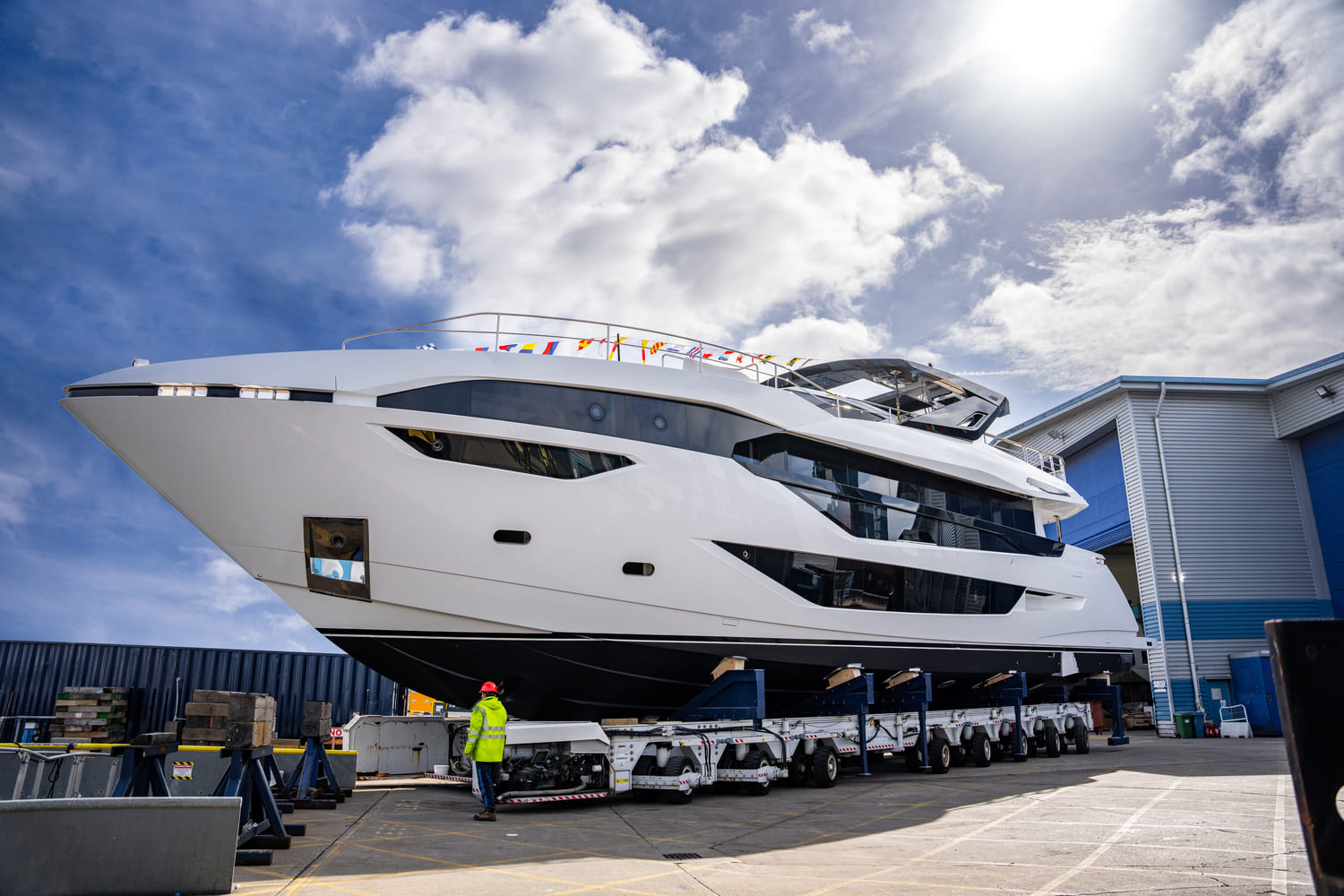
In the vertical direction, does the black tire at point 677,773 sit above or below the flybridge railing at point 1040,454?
below

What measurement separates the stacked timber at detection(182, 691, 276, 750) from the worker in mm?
1826

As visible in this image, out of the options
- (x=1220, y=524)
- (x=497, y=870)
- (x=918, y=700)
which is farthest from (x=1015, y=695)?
(x=1220, y=524)

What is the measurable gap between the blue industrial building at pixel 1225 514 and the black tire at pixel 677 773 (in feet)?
59.7

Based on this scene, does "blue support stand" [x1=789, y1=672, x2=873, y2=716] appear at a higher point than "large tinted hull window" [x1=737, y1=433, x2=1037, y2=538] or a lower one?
lower

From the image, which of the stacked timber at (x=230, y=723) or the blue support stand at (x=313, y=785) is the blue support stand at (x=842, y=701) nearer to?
the blue support stand at (x=313, y=785)

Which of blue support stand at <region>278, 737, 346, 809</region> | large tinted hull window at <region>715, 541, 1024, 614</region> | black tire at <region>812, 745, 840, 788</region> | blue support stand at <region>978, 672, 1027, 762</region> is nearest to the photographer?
blue support stand at <region>278, 737, 346, 809</region>

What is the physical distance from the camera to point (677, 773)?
866 centimetres

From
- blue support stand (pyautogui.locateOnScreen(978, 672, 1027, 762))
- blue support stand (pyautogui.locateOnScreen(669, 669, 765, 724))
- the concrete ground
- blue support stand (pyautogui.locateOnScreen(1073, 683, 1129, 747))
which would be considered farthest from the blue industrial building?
blue support stand (pyautogui.locateOnScreen(669, 669, 765, 724))

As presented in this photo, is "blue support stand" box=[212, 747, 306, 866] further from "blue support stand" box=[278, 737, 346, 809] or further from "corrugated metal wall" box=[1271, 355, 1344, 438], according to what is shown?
"corrugated metal wall" box=[1271, 355, 1344, 438]

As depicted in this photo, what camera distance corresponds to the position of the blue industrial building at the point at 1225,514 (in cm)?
2212

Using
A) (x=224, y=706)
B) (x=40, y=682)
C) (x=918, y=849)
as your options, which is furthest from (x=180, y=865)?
(x=40, y=682)

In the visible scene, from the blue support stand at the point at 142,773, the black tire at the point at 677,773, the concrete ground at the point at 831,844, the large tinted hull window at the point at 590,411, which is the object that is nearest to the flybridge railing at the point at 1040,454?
the concrete ground at the point at 831,844

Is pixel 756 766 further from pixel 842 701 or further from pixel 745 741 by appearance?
pixel 842 701

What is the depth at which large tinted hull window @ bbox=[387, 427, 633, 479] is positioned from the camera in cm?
812
